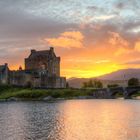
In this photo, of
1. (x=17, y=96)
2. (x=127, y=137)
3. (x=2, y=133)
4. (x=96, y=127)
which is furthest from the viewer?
(x=17, y=96)

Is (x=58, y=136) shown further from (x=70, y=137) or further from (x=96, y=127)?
(x=96, y=127)

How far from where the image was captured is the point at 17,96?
634 feet

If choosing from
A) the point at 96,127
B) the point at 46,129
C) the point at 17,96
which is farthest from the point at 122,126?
the point at 17,96

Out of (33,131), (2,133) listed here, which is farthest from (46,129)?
(2,133)

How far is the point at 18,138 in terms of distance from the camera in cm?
5859

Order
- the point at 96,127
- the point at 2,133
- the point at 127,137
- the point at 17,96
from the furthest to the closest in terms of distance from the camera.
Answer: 1. the point at 17,96
2. the point at 96,127
3. the point at 2,133
4. the point at 127,137

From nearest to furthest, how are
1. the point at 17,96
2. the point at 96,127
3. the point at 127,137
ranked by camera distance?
the point at 127,137, the point at 96,127, the point at 17,96

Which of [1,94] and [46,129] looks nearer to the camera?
[46,129]

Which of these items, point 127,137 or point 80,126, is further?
point 80,126

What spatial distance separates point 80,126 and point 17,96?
122912 mm

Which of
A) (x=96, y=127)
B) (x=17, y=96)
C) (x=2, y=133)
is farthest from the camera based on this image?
(x=17, y=96)

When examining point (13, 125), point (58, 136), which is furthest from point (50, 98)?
point (58, 136)

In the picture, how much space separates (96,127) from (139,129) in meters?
8.22

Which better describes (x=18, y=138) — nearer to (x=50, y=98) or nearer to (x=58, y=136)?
(x=58, y=136)
